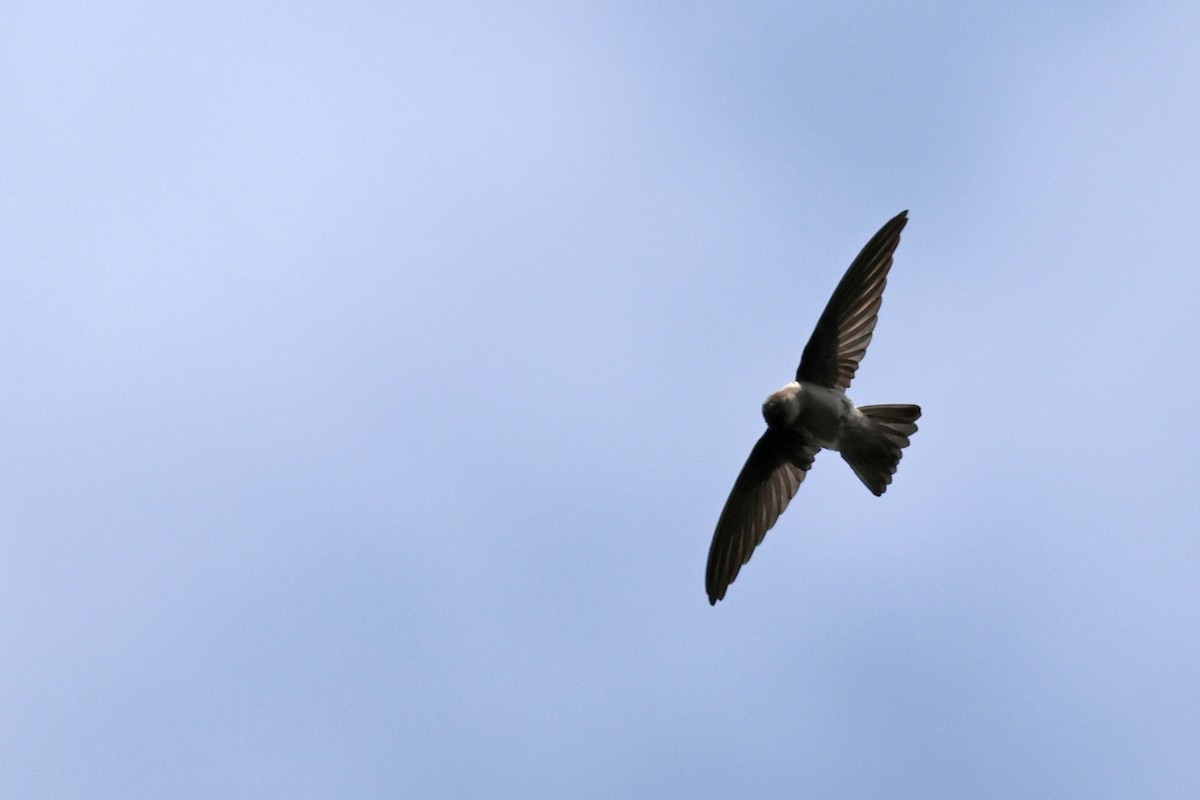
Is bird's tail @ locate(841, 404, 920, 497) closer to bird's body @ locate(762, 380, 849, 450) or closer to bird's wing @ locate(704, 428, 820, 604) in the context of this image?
bird's body @ locate(762, 380, 849, 450)

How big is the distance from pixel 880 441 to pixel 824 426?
332mm

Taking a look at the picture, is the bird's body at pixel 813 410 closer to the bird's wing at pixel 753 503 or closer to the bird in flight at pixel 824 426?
the bird in flight at pixel 824 426

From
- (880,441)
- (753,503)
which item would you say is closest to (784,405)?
(880,441)

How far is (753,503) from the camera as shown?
8.81 metres

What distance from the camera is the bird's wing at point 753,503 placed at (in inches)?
343

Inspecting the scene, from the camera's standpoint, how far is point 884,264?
8469 mm

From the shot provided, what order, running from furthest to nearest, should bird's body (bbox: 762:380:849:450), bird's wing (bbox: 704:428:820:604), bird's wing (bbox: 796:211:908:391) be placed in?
1. bird's wing (bbox: 704:428:820:604)
2. bird's wing (bbox: 796:211:908:391)
3. bird's body (bbox: 762:380:849:450)

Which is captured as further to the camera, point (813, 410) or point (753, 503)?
point (753, 503)

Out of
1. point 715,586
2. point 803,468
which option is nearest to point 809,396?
point 803,468

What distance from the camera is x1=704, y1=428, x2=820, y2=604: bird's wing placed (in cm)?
872

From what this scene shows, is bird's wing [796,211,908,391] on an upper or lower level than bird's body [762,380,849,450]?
upper

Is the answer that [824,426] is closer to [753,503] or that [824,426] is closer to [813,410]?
[813,410]

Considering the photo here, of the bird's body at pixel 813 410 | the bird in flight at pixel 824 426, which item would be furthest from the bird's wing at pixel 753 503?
the bird's body at pixel 813 410

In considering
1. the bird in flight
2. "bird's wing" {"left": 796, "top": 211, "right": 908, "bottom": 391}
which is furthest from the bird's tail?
"bird's wing" {"left": 796, "top": 211, "right": 908, "bottom": 391}
